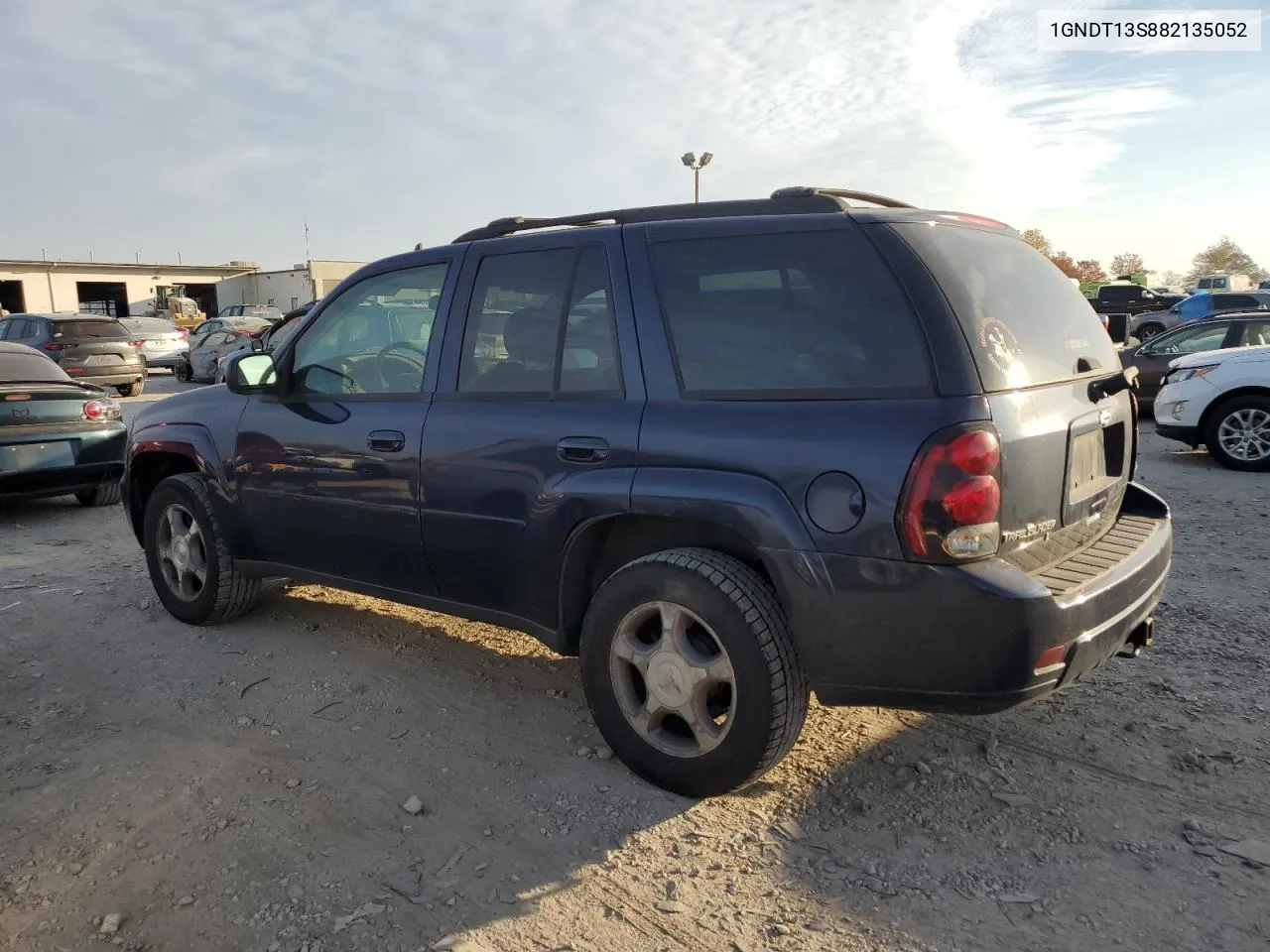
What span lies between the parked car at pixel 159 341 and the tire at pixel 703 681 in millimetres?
22031

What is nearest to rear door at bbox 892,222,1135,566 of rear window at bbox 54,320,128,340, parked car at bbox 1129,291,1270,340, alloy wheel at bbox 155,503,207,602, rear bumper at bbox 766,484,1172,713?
rear bumper at bbox 766,484,1172,713

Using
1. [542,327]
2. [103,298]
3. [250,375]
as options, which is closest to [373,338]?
[250,375]

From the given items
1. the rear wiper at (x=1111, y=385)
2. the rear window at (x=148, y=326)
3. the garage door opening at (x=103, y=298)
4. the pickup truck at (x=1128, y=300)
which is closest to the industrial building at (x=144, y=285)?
the garage door opening at (x=103, y=298)

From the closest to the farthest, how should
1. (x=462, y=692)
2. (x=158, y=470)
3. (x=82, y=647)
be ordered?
1. (x=462, y=692)
2. (x=82, y=647)
3. (x=158, y=470)

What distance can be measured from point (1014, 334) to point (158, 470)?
4551 mm

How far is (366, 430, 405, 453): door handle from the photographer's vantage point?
3773 mm

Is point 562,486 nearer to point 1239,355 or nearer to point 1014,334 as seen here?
point 1014,334

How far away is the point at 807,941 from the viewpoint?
2436mm

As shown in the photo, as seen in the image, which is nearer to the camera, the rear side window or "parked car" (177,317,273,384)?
the rear side window

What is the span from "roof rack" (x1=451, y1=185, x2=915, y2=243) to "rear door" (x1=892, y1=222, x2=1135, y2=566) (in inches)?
13.4

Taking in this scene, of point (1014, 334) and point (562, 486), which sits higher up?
point (1014, 334)

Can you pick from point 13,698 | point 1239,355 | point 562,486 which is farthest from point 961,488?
point 1239,355

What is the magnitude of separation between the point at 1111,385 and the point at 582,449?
1.86m

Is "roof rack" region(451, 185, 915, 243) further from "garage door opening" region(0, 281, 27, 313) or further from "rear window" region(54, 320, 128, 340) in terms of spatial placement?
"garage door opening" region(0, 281, 27, 313)
